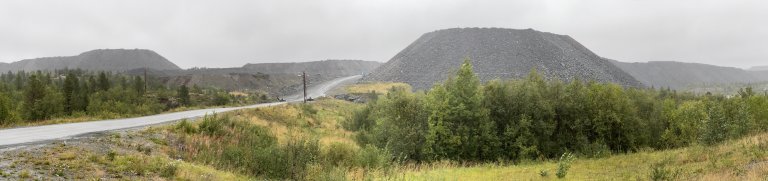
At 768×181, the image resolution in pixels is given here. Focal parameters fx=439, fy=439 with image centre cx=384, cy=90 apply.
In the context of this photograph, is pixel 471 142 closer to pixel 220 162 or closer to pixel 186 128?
pixel 186 128

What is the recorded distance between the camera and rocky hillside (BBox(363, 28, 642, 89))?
377 feet

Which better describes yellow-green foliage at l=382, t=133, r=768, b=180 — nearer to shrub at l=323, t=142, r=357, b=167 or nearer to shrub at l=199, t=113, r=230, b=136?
shrub at l=323, t=142, r=357, b=167

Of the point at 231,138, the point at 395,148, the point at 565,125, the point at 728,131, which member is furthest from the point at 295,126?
the point at 728,131

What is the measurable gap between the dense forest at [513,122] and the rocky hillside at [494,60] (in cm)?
7046

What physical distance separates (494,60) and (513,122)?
93.6 m

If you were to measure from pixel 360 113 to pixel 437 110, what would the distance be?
2150 cm

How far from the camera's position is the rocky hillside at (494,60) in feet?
377

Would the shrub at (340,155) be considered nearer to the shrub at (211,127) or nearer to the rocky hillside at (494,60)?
the shrub at (211,127)

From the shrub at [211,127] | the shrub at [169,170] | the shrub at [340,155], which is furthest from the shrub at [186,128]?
the shrub at [169,170]

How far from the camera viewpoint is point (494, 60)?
123 meters

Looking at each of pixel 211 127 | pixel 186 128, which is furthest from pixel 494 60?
pixel 186 128

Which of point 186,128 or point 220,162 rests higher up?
point 186,128

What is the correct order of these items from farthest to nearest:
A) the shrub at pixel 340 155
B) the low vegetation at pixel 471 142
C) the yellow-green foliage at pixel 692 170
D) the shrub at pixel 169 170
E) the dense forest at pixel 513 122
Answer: the dense forest at pixel 513 122, the shrub at pixel 340 155, the low vegetation at pixel 471 142, the shrub at pixel 169 170, the yellow-green foliage at pixel 692 170

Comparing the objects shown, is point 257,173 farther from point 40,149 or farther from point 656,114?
point 656,114
